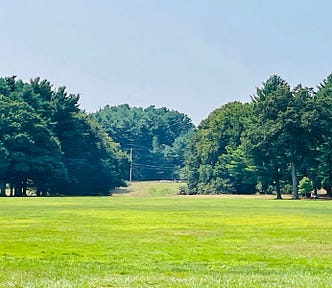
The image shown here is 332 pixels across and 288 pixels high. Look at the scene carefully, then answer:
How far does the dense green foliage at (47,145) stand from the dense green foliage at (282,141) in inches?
963

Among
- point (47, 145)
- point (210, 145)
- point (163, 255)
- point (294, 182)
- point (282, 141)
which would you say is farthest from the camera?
point (210, 145)

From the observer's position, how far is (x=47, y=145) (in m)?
106

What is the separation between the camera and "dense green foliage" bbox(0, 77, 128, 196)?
102 metres

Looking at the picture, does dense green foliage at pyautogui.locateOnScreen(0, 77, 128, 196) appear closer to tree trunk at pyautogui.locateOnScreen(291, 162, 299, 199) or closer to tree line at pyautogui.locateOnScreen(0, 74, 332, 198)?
tree line at pyautogui.locateOnScreen(0, 74, 332, 198)

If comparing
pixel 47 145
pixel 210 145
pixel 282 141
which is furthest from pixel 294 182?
pixel 47 145

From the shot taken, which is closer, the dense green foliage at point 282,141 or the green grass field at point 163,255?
the green grass field at point 163,255

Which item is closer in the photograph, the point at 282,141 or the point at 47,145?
the point at 282,141

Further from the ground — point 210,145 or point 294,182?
point 210,145

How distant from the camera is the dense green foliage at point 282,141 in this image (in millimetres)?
92062

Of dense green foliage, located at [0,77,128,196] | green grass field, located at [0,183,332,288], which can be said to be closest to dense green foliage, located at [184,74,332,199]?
dense green foliage, located at [0,77,128,196]

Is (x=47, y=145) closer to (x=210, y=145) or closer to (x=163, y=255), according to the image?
(x=210, y=145)

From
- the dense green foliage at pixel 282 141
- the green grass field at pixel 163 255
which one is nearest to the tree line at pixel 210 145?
the dense green foliage at pixel 282 141

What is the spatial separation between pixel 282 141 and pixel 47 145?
3818 centimetres

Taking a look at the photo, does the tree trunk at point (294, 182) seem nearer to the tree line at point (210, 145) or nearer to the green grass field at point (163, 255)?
the tree line at point (210, 145)
